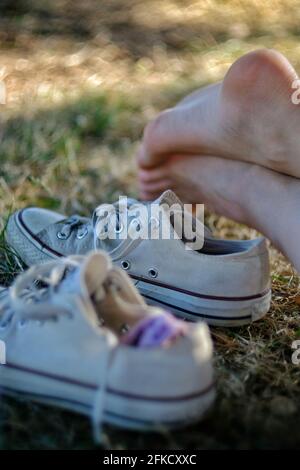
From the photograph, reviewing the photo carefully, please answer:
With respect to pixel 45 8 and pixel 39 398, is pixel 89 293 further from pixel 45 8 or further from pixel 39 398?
pixel 45 8

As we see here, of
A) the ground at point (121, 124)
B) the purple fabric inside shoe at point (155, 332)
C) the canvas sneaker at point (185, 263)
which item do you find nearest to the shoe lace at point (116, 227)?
the canvas sneaker at point (185, 263)

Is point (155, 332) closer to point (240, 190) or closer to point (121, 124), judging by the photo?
point (240, 190)

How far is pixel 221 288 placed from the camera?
4.36ft

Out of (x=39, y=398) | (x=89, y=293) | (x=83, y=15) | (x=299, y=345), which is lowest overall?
(x=83, y=15)

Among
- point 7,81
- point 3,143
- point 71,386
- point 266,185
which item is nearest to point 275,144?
point 266,185

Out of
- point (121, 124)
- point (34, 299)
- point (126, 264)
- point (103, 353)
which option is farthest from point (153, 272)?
point (121, 124)

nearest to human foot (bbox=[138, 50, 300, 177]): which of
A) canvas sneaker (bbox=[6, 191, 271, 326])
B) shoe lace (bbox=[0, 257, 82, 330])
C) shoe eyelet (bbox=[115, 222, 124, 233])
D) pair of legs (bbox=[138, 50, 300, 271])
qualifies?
pair of legs (bbox=[138, 50, 300, 271])

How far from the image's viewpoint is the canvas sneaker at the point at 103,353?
0.95 meters

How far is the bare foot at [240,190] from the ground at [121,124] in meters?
0.13

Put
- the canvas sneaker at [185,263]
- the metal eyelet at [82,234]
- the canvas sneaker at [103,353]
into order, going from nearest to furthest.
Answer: the canvas sneaker at [103,353] < the canvas sneaker at [185,263] < the metal eyelet at [82,234]

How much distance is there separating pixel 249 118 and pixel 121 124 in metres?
1.09

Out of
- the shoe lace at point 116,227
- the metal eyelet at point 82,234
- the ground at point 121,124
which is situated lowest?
the ground at point 121,124

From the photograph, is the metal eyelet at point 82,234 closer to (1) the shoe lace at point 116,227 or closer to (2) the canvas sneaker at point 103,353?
(1) the shoe lace at point 116,227

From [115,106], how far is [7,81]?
1.39 ft
